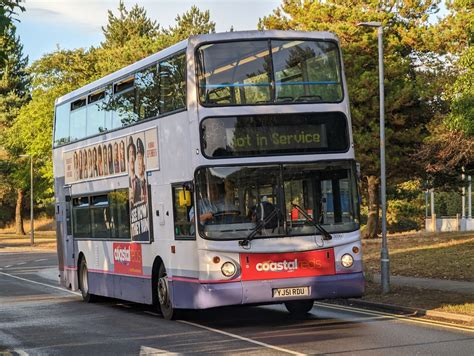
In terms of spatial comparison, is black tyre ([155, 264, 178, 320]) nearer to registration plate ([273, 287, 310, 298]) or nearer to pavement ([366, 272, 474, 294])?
registration plate ([273, 287, 310, 298])

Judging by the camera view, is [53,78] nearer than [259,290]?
No

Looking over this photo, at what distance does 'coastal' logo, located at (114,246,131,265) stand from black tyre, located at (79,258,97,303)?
261 cm

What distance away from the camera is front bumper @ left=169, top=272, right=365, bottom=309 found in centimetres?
1480

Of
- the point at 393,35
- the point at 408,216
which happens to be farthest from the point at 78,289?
the point at 408,216

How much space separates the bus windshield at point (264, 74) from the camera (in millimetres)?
15180

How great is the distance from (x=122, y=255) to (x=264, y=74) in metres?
5.67

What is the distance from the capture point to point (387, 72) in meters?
40.5

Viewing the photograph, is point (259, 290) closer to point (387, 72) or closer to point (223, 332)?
point (223, 332)

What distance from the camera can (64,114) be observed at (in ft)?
76.6

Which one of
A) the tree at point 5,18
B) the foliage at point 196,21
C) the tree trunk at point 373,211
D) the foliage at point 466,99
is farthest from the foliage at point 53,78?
the tree at point 5,18

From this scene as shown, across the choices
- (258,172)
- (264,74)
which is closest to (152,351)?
(258,172)

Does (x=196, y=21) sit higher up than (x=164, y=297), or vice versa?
(x=196, y=21)

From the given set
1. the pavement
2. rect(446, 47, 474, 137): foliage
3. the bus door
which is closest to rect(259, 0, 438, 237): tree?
rect(446, 47, 474, 137): foliage

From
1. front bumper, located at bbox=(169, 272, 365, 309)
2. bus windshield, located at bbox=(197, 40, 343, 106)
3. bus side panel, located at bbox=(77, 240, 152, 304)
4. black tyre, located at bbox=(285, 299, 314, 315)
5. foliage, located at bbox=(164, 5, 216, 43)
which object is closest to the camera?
front bumper, located at bbox=(169, 272, 365, 309)
